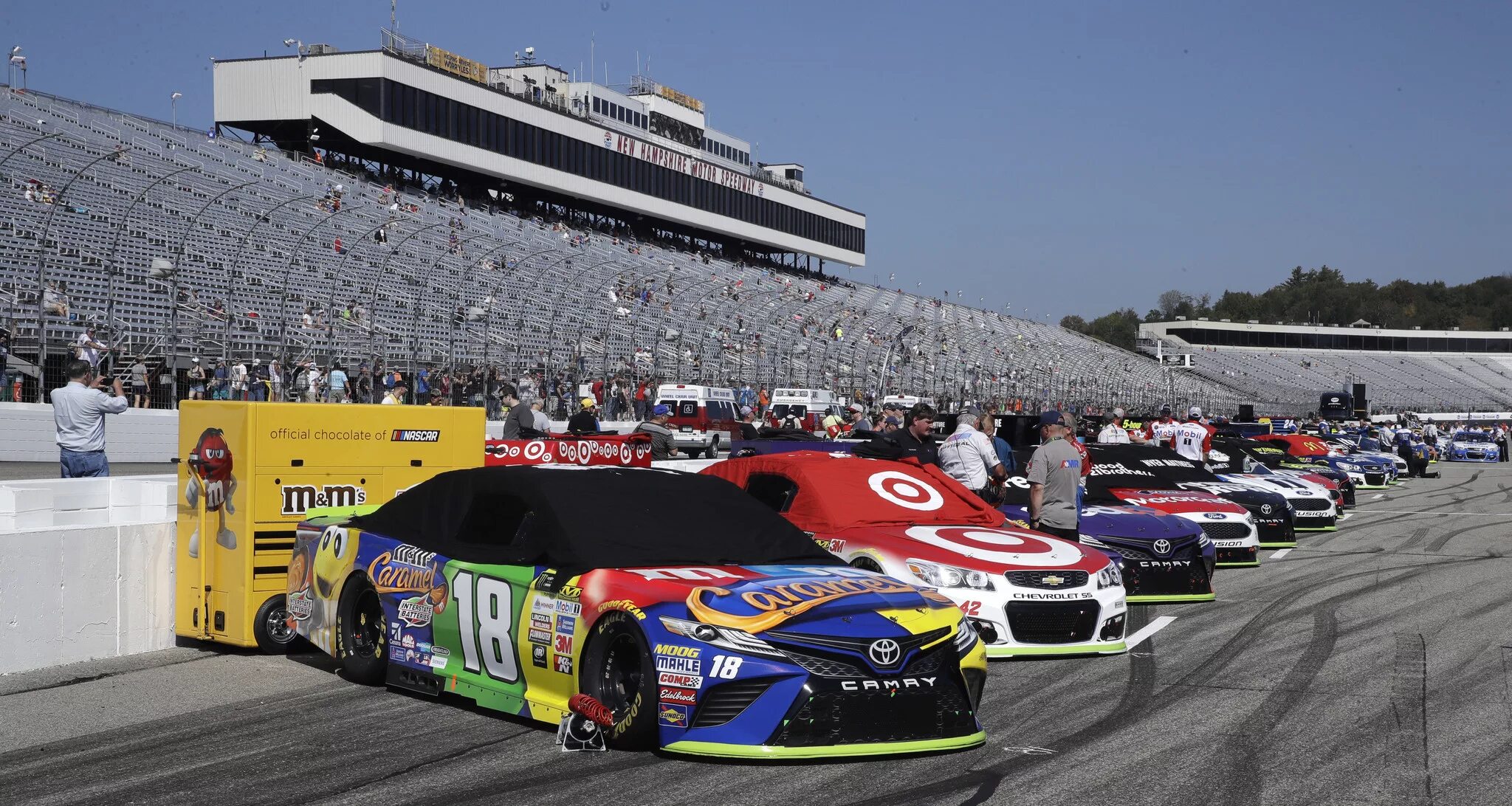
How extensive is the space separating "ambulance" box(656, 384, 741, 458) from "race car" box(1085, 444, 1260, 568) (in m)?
18.5

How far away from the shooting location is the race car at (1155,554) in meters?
11.0

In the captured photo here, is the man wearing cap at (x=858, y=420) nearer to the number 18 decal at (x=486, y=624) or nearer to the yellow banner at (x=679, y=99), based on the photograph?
the number 18 decal at (x=486, y=624)

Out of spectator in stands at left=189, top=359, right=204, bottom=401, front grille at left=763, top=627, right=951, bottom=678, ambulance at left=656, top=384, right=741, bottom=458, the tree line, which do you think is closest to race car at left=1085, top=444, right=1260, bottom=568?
front grille at left=763, top=627, right=951, bottom=678

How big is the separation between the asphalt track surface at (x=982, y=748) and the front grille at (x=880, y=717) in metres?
0.13

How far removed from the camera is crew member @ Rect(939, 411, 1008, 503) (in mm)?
12000

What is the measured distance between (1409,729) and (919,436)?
257 inches

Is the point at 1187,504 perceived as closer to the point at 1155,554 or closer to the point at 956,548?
the point at 1155,554

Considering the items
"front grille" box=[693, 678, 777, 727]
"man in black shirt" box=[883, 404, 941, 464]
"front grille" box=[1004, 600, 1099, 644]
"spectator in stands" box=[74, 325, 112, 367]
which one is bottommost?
"front grille" box=[1004, 600, 1099, 644]

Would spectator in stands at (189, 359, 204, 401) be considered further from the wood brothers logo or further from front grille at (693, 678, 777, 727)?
front grille at (693, 678, 777, 727)

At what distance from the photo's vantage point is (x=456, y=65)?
55.4 metres

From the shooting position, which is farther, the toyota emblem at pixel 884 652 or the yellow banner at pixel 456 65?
the yellow banner at pixel 456 65

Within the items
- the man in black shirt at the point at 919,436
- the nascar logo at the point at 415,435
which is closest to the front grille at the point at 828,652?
the nascar logo at the point at 415,435

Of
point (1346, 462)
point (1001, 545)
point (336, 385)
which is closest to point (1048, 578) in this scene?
point (1001, 545)

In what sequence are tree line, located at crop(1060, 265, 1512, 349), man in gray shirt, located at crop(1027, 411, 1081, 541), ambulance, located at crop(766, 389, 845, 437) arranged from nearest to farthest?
man in gray shirt, located at crop(1027, 411, 1081, 541)
ambulance, located at crop(766, 389, 845, 437)
tree line, located at crop(1060, 265, 1512, 349)
